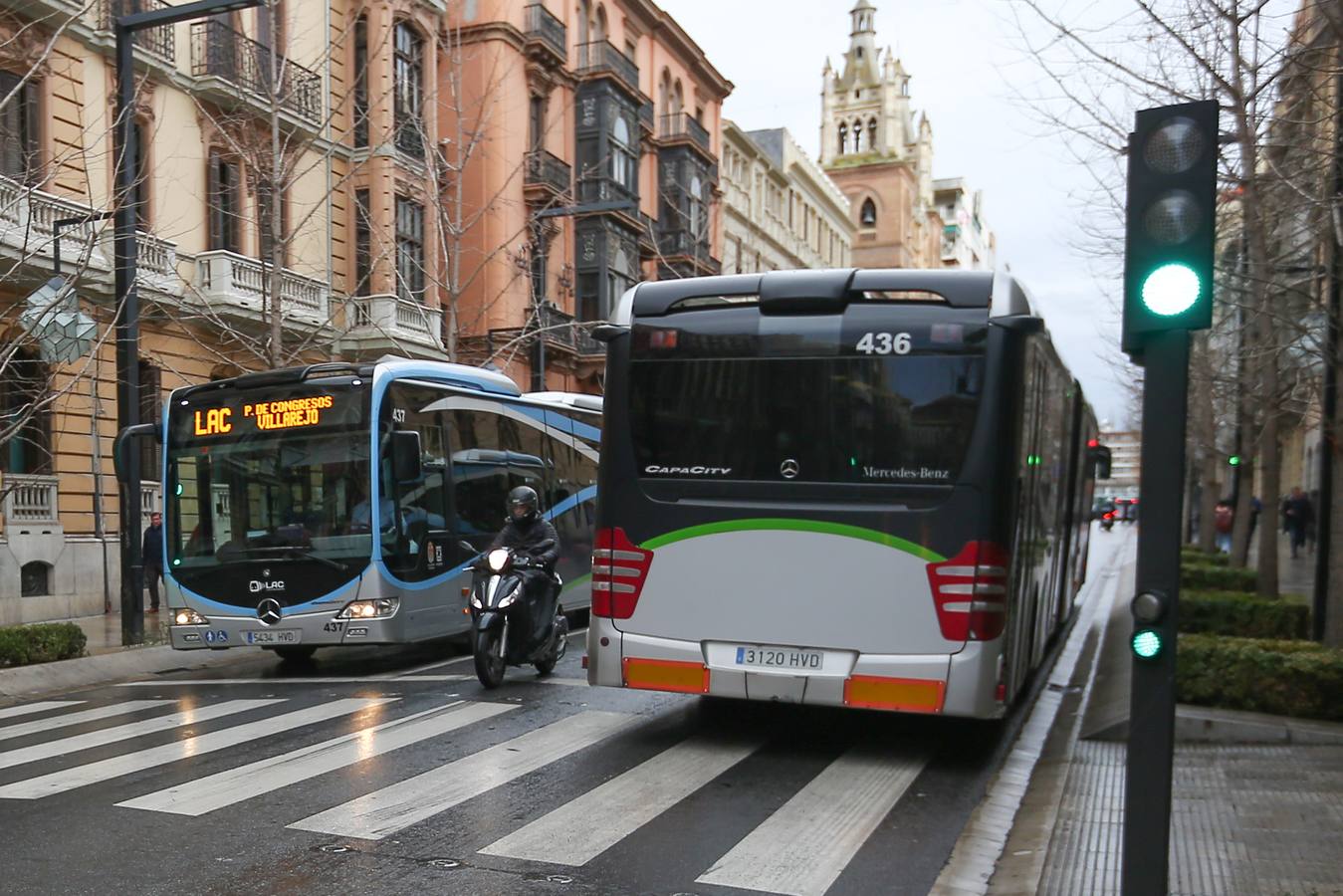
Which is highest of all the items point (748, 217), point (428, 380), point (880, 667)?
point (748, 217)

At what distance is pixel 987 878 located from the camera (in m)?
5.64

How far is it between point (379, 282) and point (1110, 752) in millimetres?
21490

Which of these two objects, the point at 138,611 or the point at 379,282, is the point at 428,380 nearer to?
the point at 138,611

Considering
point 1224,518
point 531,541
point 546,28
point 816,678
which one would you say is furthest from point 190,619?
point 1224,518

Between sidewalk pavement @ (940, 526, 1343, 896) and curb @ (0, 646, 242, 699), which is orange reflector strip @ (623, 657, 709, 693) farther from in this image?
curb @ (0, 646, 242, 699)

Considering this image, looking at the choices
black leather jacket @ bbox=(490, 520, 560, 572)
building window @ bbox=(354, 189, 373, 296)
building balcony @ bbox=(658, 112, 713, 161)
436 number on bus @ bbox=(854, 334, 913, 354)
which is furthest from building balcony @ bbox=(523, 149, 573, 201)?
436 number on bus @ bbox=(854, 334, 913, 354)

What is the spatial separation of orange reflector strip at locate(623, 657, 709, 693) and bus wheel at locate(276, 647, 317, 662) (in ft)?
20.1

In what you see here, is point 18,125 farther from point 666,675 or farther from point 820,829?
point 820,829

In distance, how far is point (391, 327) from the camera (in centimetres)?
2589

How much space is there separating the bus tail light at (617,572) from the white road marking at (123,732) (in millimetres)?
3347

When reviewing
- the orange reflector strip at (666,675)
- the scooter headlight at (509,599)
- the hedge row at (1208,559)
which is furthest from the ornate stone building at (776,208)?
the orange reflector strip at (666,675)

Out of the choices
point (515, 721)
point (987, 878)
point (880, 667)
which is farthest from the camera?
point (515, 721)

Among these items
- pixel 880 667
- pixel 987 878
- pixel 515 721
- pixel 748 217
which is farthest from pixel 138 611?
pixel 748 217

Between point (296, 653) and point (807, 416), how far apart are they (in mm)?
7590
